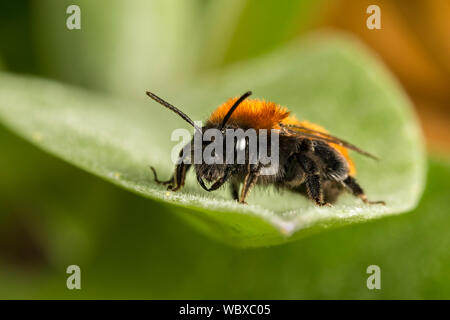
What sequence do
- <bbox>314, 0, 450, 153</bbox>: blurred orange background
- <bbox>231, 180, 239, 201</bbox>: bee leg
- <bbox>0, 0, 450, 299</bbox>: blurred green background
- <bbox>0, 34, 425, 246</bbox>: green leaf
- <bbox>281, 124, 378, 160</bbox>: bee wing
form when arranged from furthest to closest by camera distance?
<bbox>314, 0, 450, 153</bbox>: blurred orange background
<bbox>0, 0, 450, 299</bbox>: blurred green background
<bbox>231, 180, 239, 201</bbox>: bee leg
<bbox>281, 124, 378, 160</bbox>: bee wing
<bbox>0, 34, 425, 246</bbox>: green leaf

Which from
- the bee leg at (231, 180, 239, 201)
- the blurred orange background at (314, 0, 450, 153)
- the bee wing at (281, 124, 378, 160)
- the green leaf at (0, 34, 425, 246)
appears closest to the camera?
the green leaf at (0, 34, 425, 246)

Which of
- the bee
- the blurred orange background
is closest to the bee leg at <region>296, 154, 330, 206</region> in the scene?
the bee

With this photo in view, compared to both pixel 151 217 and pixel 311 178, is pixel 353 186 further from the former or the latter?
pixel 151 217

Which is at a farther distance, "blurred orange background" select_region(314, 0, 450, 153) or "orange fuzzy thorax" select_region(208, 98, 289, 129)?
"blurred orange background" select_region(314, 0, 450, 153)

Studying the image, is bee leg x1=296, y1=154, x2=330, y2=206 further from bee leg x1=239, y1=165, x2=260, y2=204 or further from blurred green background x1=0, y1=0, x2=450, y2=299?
blurred green background x1=0, y1=0, x2=450, y2=299

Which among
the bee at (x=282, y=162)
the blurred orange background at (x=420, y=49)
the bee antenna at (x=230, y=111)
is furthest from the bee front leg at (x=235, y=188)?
the blurred orange background at (x=420, y=49)
